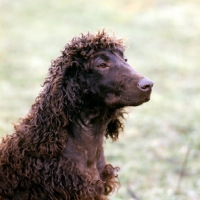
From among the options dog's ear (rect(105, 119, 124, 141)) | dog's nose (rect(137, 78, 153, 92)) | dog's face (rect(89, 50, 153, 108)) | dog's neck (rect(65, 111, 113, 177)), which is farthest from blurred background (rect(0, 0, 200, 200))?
dog's nose (rect(137, 78, 153, 92))

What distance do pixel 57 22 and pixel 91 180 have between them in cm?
2190

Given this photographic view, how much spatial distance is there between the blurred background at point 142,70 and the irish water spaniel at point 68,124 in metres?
0.87

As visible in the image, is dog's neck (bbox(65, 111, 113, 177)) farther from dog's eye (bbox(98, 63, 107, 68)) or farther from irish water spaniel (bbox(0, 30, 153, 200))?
dog's eye (bbox(98, 63, 107, 68))

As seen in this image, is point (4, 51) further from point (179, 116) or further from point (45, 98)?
point (45, 98)

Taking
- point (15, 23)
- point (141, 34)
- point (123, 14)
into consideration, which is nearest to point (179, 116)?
point (141, 34)

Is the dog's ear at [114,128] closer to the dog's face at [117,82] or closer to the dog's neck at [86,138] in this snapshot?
the dog's neck at [86,138]

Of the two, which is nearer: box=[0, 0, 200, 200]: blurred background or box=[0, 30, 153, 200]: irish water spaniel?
box=[0, 30, 153, 200]: irish water spaniel

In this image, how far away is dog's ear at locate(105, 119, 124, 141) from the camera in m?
5.28

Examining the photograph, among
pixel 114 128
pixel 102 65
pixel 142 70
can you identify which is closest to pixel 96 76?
pixel 102 65

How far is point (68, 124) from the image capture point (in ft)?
15.9

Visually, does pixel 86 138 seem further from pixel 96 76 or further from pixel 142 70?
pixel 142 70

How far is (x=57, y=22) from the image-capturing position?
26.2 meters

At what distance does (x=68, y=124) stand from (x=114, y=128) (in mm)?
641

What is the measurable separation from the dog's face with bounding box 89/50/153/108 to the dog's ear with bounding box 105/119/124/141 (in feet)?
1.69
